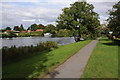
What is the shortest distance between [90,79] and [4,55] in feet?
21.8

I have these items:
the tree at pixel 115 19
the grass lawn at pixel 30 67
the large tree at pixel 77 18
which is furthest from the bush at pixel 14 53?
the large tree at pixel 77 18

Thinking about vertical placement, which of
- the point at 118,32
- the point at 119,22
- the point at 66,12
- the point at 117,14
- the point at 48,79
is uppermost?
the point at 66,12

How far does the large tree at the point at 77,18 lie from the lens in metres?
36.0

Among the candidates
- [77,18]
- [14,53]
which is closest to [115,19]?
[14,53]

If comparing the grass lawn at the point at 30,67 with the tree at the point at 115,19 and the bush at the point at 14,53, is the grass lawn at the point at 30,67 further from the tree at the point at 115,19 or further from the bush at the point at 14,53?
the tree at the point at 115,19

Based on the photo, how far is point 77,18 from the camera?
3841 cm

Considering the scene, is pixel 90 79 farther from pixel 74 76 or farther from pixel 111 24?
pixel 111 24

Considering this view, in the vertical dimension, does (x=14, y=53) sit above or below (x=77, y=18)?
below

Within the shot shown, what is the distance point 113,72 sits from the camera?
6.79 m

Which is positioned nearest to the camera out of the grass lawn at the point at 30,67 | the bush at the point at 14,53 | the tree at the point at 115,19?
the grass lawn at the point at 30,67

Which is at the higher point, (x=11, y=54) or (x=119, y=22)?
(x=119, y=22)

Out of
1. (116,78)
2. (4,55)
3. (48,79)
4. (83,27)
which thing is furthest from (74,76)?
(83,27)

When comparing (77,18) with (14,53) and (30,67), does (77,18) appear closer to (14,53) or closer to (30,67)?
(14,53)

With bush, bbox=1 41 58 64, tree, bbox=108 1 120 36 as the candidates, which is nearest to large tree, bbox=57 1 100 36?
tree, bbox=108 1 120 36
